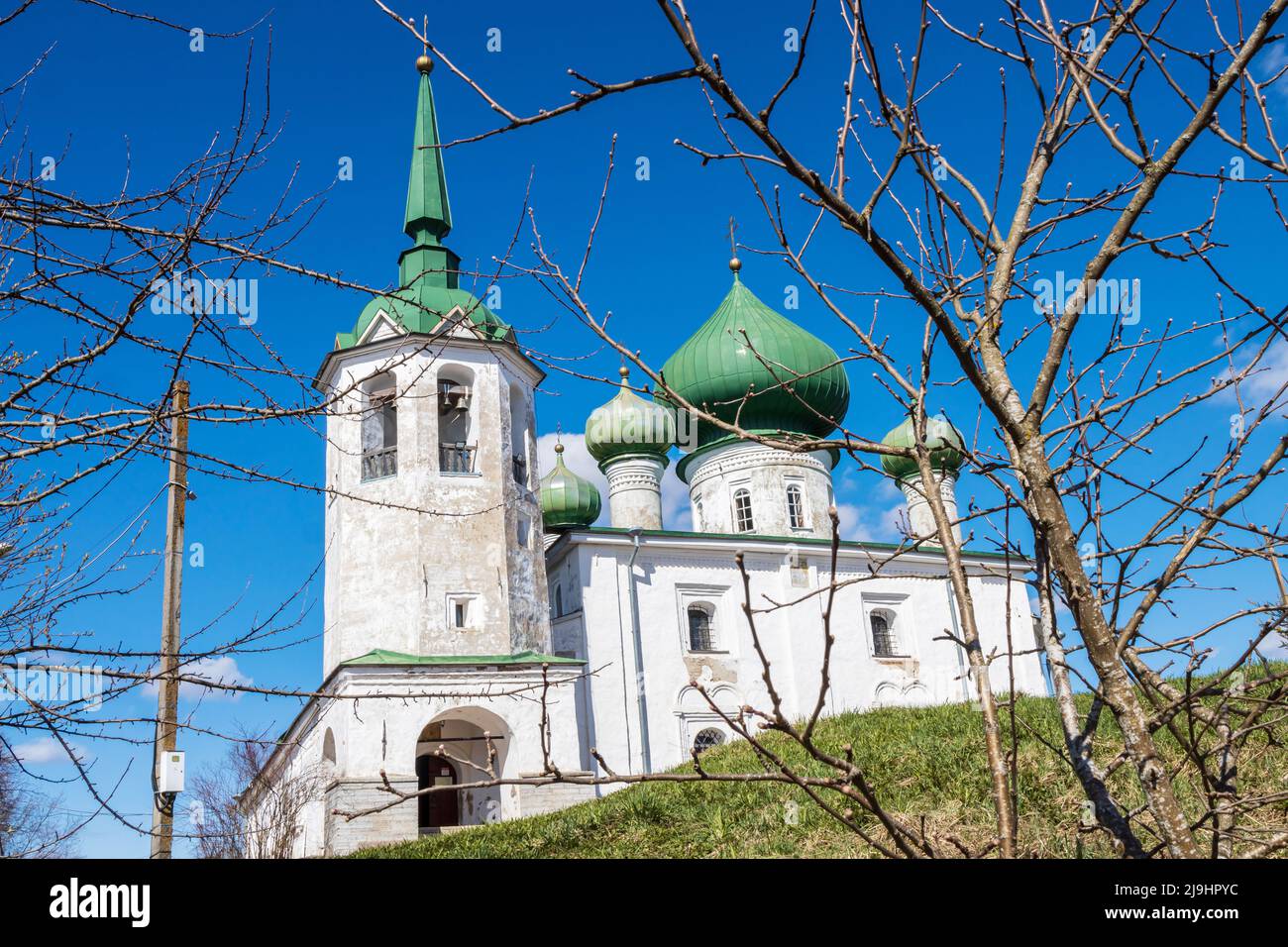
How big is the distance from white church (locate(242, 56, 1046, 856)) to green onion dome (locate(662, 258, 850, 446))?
3.3 inches

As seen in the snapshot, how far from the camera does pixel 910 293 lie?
246 cm

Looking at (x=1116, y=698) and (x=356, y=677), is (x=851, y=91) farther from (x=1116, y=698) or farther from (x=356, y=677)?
(x=356, y=677)

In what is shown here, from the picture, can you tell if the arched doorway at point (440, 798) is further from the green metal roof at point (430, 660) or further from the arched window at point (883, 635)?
the arched window at point (883, 635)

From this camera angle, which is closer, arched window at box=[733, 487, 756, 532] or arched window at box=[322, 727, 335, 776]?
arched window at box=[322, 727, 335, 776]

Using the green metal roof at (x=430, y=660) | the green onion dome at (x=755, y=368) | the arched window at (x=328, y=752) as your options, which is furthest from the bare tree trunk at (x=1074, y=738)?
the green onion dome at (x=755, y=368)

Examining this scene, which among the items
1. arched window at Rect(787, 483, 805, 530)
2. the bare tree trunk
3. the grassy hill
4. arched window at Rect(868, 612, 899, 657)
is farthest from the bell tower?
the bare tree trunk

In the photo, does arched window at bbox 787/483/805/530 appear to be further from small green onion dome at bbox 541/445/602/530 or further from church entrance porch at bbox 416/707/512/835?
church entrance porch at bbox 416/707/512/835

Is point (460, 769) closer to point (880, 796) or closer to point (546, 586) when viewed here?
point (546, 586)

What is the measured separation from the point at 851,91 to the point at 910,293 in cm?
53

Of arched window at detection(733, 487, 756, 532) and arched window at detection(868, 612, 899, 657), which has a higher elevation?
arched window at detection(733, 487, 756, 532)

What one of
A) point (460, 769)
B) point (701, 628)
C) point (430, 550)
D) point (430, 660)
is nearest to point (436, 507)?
point (430, 550)

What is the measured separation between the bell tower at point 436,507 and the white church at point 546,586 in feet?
0.13

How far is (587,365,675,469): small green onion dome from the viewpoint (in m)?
28.3
